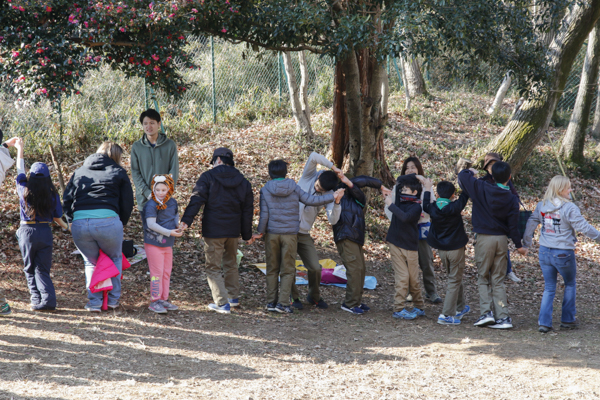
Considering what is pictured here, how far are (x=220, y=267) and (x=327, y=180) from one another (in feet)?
4.85

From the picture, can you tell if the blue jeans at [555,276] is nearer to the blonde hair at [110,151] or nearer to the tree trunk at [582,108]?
the blonde hair at [110,151]

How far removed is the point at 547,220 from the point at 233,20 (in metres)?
4.48

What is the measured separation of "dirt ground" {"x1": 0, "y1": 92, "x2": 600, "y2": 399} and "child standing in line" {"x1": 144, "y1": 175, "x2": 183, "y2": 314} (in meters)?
0.24

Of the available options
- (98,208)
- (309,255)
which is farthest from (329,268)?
(98,208)

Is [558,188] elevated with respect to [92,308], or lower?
elevated

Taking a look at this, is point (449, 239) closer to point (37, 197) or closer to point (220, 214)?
point (220, 214)

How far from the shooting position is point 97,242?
5.21 m

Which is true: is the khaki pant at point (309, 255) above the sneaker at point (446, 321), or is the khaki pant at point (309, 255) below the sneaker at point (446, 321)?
above

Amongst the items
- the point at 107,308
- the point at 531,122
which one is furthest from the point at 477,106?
the point at 107,308

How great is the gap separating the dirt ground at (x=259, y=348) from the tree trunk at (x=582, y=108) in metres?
6.12

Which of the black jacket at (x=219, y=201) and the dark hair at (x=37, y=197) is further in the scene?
the black jacket at (x=219, y=201)

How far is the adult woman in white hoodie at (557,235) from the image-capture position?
5.48 meters

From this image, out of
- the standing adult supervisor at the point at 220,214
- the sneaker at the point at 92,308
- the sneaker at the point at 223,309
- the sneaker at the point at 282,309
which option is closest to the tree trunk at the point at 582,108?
the sneaker at the point at 282,309

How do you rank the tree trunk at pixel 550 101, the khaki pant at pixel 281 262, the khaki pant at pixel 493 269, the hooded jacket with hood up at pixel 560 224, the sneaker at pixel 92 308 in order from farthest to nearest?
the tree trunk at pixel 550 101
the khaki pant at pixel 281 262
the khaki pant at pixel 493 269
the hooded jacket with hood up at pixel 560 224
the sneaker at pixel 92 308
